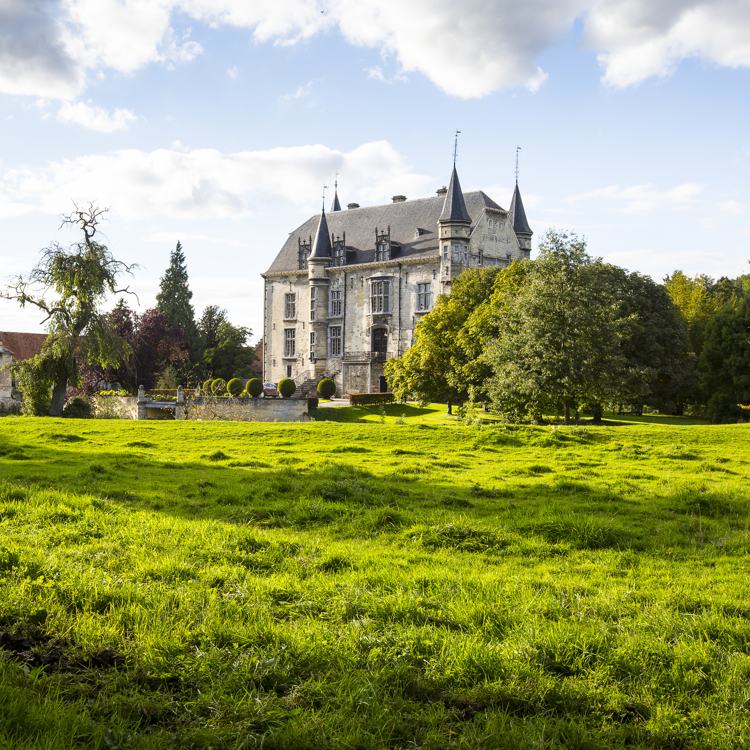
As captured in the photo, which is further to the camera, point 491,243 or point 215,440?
point 491,243

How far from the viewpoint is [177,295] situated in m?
76.9

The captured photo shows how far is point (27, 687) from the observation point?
3.56m

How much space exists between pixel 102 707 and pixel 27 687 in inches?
17.3

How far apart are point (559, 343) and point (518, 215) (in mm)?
33432

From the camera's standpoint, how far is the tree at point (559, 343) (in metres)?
26.4

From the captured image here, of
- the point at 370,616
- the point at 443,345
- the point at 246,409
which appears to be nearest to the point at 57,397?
the point at 246,409

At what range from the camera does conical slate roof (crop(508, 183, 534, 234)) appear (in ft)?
187

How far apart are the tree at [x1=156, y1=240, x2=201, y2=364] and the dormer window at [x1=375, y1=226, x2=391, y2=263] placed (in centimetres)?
2525

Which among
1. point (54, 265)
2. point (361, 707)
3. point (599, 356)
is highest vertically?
point (54, 265)

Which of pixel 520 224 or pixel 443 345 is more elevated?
pixel 520 224

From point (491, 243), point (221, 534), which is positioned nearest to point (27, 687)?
point (221, 534)

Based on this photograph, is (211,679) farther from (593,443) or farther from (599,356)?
(599,356)

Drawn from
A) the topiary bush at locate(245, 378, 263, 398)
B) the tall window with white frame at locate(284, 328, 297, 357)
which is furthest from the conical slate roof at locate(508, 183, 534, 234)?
the topiary bush at locate(245, 378, 263, 398)

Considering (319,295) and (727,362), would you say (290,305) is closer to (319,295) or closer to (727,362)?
(319,295)
